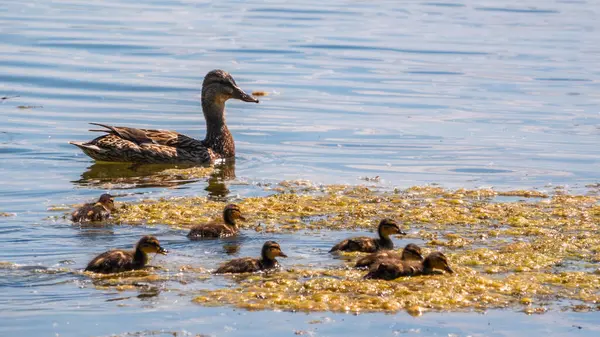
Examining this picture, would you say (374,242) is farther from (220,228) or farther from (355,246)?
(220,228)

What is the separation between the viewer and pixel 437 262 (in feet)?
30.3

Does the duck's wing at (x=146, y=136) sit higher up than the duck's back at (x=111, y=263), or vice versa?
the duck's wing at (x=146, y=136)

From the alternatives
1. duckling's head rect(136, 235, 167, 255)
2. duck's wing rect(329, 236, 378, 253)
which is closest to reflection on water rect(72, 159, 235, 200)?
duck's wing rect(329, 236, 378, 253)

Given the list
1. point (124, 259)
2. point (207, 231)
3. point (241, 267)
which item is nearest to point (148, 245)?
point (124, 259)

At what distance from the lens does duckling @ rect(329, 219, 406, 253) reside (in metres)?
9.98

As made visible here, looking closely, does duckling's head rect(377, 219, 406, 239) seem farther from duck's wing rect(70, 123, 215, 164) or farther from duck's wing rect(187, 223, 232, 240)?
duck's wing rect(70, 123, 215, 164)

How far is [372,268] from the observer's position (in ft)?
30.5

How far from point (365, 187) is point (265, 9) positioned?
2407 cm

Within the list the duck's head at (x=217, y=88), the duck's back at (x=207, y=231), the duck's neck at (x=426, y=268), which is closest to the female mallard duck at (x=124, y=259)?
the duck's back at (x=207, y=231)

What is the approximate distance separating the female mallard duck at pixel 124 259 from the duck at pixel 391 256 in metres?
1.56

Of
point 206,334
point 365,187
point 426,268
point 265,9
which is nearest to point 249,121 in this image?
point 365,187

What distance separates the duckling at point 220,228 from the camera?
34.2 ft

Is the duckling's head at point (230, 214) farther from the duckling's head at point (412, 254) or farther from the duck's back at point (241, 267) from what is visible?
the duckling's head at point (412, 254)

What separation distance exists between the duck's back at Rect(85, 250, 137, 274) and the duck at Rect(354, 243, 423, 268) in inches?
68.0
